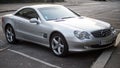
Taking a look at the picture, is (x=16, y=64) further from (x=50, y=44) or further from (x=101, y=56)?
(x=101, y=56)

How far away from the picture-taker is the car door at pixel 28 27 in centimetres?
922

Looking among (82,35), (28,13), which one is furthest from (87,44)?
(28,13)

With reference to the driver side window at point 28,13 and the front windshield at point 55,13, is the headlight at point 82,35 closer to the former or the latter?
the front windshield at point 55,13

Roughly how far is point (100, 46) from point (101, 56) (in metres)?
0.28

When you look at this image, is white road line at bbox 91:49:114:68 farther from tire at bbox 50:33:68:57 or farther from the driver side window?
the driver side window

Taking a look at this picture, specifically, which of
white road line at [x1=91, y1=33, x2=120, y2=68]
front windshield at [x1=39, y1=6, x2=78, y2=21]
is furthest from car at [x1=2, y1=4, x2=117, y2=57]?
white road line at [x1=91, y1=33, x2=120, y2=68]

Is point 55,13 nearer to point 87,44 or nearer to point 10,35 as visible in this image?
point 87,44

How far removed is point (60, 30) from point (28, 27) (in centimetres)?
169

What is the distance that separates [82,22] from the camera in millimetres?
8805

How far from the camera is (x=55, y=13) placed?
9555mm

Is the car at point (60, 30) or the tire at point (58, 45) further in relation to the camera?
the tire at point (58, 45)

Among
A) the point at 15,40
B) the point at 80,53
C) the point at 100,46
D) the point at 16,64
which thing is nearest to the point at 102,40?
the point at 100,46

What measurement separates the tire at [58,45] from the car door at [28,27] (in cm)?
55

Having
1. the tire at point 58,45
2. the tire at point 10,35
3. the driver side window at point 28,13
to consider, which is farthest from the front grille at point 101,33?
the tire at point 10,35
